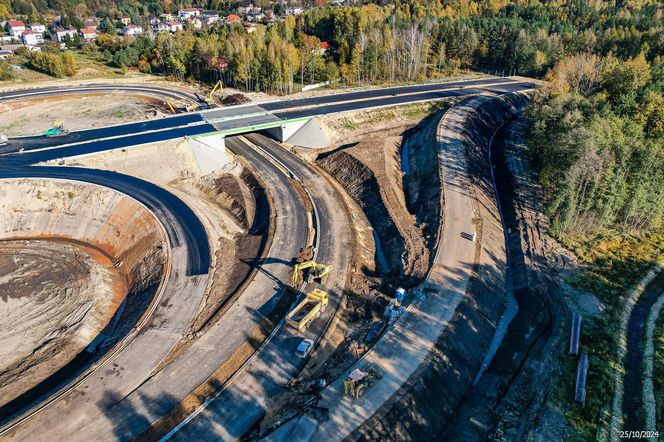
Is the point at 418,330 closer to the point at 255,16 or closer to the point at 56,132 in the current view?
the point at 56,132

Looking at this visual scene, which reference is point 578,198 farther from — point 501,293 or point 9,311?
point 9,311

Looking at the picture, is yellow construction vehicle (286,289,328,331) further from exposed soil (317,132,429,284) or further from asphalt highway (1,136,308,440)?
exposed soil (317,132,429,284)

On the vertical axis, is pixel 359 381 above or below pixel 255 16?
below

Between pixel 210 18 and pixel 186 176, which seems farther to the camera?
pixel 210 18

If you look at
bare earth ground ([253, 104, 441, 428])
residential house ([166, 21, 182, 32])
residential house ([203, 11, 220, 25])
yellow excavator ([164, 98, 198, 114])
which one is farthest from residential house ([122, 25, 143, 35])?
bare earth ground ([253, 104, 441, 428])

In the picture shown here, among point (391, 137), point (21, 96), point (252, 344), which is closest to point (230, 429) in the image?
point (252, 344)

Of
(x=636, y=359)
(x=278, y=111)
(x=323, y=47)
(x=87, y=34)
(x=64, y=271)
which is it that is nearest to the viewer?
(x=636, y=359)

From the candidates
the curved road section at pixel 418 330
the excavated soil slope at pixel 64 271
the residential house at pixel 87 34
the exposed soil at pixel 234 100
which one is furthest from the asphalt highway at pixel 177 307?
the residential house at pixel 87 34

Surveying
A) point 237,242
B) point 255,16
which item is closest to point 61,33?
point 255,16
